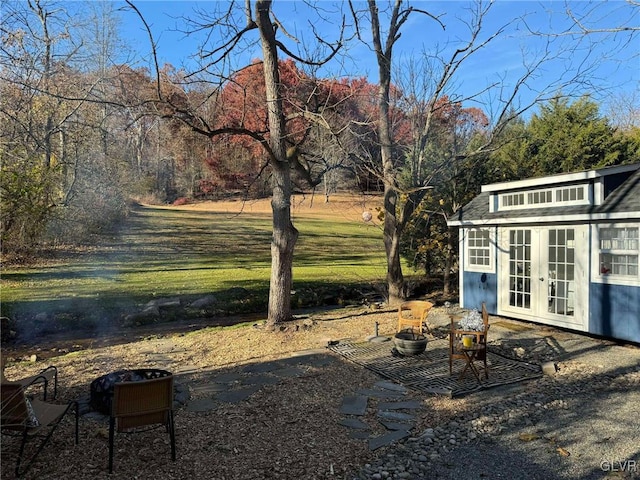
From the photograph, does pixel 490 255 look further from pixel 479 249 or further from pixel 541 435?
pixel 541 435

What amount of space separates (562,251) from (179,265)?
13102mm

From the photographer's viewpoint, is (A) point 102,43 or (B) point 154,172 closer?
(A) point 102,43

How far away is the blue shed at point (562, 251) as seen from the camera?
743 centimetres

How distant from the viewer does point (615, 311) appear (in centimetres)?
748

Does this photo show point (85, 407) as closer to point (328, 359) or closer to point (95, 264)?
point (328, 359)

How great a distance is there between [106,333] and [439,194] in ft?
33.8

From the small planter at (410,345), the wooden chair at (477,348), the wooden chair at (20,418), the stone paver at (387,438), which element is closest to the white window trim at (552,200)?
the wooden chair at (477,348)

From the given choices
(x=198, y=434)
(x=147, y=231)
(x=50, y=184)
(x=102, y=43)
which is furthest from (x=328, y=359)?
(x=147, y=231)

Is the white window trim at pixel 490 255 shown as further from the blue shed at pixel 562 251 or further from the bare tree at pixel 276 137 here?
the bare tree at pixel 276 137

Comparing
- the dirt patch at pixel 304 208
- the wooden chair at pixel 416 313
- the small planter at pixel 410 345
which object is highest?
the dirt patch at pixel 304 208

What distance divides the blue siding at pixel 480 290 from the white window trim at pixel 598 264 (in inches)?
90.5

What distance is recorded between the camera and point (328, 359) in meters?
6.77

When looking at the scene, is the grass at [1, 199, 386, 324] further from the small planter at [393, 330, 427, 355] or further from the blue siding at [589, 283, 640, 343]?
the blue siding at [589, 283, 640, 343]

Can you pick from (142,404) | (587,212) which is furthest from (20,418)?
(587,212)
